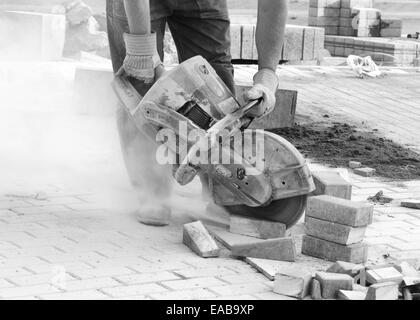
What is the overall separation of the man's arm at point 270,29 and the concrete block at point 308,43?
6.87 metres

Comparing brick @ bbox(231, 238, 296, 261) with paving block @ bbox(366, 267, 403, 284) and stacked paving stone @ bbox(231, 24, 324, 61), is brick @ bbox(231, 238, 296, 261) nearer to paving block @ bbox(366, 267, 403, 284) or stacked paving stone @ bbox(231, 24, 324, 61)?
paving block @ bbox(366, 267, 403, 284)

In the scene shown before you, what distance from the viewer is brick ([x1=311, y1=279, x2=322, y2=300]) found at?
4.07 meters

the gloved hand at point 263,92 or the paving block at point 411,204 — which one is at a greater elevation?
the gloved hand at point 263,92

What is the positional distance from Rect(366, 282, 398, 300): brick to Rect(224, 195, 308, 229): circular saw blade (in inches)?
39.5

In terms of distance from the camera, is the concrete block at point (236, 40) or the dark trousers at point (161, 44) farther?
the concrete block at point (236, 40)

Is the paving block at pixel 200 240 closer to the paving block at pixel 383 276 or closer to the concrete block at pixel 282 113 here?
the paving block at pixel 383 276

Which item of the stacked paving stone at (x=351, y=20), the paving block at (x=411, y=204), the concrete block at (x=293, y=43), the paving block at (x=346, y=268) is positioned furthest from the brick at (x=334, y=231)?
the stacked paving stone at (x=351, y=20)

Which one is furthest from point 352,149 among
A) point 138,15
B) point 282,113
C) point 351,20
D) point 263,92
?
point 351,20

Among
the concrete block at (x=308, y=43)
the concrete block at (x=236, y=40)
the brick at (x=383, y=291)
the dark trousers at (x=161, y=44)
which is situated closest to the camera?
the brick at (x=383, y=291)

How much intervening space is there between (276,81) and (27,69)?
4458mm

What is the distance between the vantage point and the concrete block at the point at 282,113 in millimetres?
7617

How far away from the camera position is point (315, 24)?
55.2 feet

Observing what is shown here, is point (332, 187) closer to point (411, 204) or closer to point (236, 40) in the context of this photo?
point (411, 204)

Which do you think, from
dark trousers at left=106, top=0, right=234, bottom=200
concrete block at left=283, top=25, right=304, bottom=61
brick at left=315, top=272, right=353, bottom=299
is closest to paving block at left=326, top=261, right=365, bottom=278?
brick at left=315, top=272, right=353, bottom=299
